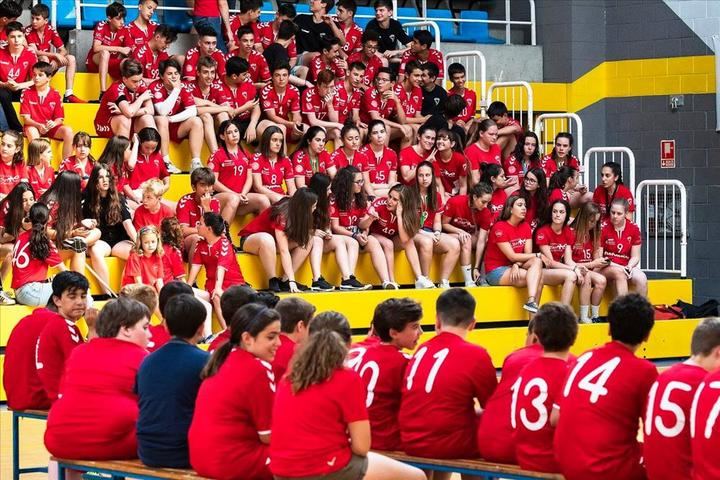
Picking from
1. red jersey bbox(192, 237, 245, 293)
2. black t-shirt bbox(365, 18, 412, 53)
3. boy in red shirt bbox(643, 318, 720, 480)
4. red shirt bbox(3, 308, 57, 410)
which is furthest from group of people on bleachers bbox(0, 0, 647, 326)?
boy in red shirt bbox(643, 318, 720, 480)

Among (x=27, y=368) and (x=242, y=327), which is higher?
(x=242, y=327)

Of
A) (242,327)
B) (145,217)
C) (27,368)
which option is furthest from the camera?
(145,217)

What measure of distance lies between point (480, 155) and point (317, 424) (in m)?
7.72

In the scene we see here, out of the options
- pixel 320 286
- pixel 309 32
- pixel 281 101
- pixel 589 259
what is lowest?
pixel 320 286

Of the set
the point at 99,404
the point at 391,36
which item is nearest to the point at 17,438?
the point at 99,404

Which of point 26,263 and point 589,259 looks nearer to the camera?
point 26,263

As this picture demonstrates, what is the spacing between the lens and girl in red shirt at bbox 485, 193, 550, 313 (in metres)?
11.2

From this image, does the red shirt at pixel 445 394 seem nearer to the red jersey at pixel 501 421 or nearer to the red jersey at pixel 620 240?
the red jersey at pixel 501 421

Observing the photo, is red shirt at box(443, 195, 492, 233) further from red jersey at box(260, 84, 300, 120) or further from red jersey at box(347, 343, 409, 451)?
red jersey at box(347, 343, 409, 451)

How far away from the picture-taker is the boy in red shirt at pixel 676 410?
4.79 meters

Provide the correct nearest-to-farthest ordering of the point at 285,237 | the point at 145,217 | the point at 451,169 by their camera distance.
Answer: the point at 145,217 → the point at 285,237 → the point at 451,169

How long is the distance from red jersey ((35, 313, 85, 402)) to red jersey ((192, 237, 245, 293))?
339cm

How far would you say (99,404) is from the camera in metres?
5.69

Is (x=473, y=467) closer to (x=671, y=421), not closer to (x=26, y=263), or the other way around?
(x=671, y=421)
